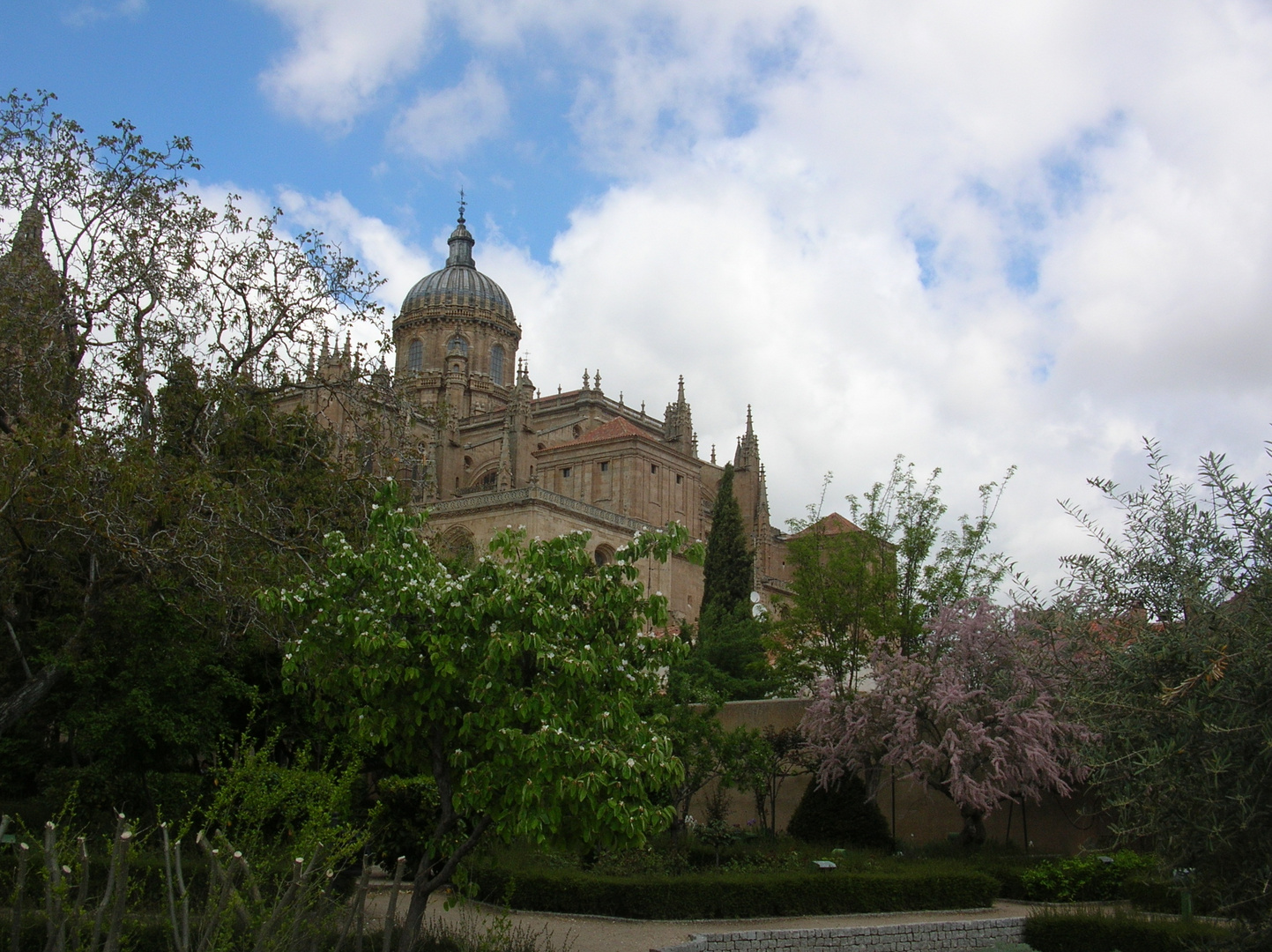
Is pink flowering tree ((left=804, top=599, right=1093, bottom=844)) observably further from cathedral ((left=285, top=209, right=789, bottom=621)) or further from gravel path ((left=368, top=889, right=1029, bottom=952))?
cathedral ((left=285, top=209, right=789, bottom=621))

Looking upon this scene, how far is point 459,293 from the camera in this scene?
63.0 metres

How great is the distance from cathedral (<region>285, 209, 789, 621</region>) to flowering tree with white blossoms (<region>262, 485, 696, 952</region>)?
22.9 m

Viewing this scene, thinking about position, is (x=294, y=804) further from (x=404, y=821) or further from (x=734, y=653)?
(x=734, y=653)

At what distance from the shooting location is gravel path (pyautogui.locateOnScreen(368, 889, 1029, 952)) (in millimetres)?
12773

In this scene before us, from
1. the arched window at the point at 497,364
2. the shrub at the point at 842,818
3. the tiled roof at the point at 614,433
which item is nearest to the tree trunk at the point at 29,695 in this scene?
the shrub at the point at 842,818

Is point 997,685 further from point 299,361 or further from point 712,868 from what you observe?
point 299,361

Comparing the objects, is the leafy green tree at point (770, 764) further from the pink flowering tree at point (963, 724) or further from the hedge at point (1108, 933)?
the hedge at point (1108, 933)

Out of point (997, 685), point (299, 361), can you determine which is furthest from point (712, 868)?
point (299, 361)

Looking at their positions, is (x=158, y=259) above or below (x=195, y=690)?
above

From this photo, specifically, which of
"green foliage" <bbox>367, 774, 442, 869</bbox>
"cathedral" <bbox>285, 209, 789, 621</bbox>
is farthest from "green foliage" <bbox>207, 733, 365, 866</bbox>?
"cathedral" <bbox>285, 209, 789, 621</bbox>

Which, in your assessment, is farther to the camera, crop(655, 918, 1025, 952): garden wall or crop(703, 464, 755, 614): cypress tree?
crop(703, 464, 755, 614): cypress tree

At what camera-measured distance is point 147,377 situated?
15.7m

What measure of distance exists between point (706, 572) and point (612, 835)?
2727 centimetres

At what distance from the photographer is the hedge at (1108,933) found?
12273 mm
